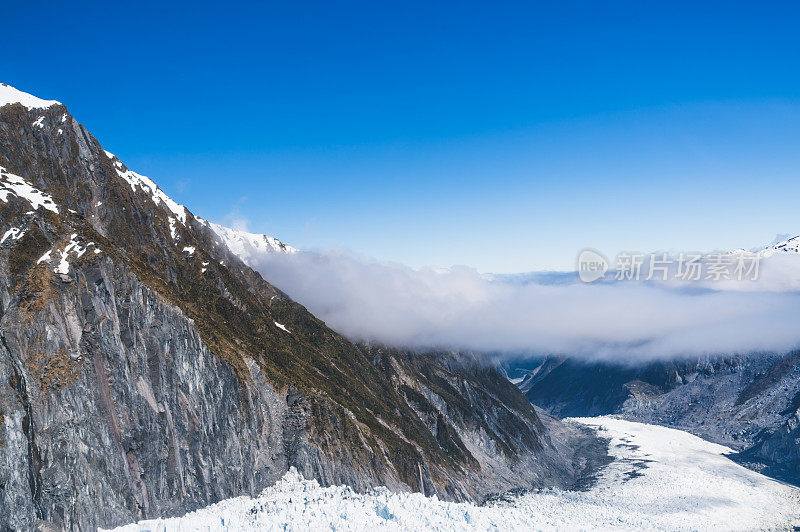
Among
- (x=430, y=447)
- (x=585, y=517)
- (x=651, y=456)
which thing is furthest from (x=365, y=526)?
(x=651, y=456)

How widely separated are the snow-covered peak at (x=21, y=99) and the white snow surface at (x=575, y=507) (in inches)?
3666

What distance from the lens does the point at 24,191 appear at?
7406 cm

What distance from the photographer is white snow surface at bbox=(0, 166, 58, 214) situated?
2778 inches

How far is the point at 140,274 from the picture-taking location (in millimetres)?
78625

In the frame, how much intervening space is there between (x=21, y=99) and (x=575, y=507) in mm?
154207

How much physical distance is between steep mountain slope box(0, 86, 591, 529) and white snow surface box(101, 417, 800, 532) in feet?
19.4

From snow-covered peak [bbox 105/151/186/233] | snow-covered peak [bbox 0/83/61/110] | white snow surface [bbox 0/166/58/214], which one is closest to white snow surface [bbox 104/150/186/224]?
snow-covered peak [bbox 105/151/186/233]

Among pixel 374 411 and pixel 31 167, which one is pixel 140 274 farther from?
pixel 374 411

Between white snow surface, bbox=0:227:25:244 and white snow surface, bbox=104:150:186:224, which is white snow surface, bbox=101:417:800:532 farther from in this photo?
white snow surface, bbox=104:150:186:224

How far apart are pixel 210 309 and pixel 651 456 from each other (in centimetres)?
18272

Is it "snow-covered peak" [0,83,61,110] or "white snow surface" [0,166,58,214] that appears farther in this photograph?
"snow-covered peak" [0,83,61,110]

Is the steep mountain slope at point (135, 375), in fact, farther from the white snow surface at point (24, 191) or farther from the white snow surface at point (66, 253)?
the white snow surface at point (24, 191)

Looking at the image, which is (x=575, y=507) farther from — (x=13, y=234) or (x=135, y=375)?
(x=13, y=234)

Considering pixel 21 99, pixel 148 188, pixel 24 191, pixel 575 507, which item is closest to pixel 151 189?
pixel 148 188
